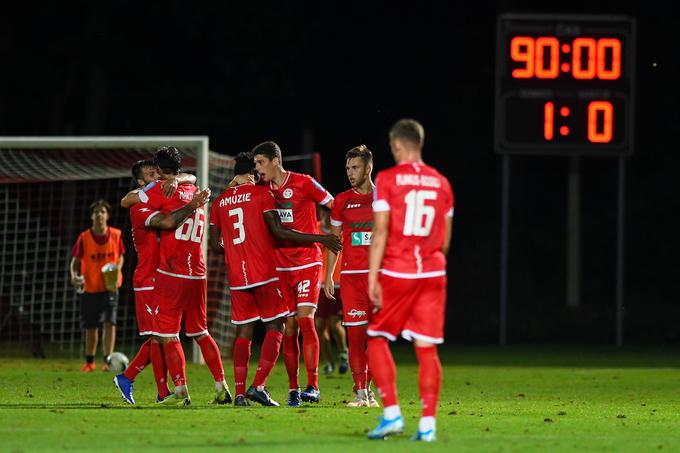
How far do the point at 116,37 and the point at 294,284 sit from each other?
24.3 m

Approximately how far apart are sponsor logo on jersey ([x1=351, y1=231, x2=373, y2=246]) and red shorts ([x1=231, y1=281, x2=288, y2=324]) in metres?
0.75

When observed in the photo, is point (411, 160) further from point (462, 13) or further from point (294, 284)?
point (462, 13)

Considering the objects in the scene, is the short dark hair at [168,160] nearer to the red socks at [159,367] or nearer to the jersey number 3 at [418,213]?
the red socks at [159,367]

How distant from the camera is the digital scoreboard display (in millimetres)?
22047

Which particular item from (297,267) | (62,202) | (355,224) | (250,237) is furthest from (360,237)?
(62,202)

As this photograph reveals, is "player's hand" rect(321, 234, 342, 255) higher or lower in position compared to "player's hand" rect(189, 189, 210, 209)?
lower

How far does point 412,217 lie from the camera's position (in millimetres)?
9234

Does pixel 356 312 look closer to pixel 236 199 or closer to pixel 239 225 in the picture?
pixel 239 225

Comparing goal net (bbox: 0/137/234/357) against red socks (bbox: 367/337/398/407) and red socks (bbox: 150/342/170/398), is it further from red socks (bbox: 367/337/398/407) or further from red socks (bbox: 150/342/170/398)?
red socks (bbox: 367/337/398/407)

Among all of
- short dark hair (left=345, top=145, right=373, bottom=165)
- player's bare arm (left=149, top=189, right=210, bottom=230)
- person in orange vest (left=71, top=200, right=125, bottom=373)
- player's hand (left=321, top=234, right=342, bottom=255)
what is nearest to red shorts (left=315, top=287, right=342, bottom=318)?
person in orange vest (left=71, top=200, right=125, bottom=373)

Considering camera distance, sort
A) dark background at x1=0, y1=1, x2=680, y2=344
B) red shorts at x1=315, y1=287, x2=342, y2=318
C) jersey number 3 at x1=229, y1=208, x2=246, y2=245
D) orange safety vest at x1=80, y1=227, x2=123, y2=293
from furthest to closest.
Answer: dark background at x1=0, y1=1, x2=680, y2=344, orange safety vest at x1=80, y1=227, x2=123, y2=293, red shorts at x1=315, y1=287, x2=342, y2=318, jersey number 3 at x1=229, y1=208, x2=246, y2=245

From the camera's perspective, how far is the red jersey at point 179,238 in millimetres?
11633

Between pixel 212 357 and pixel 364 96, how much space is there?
25.6 m

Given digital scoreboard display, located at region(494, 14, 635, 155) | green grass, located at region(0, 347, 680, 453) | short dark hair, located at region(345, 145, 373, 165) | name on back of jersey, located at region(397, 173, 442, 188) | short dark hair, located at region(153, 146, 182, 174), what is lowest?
green grass, located at region(0, 347, 680, 453)
